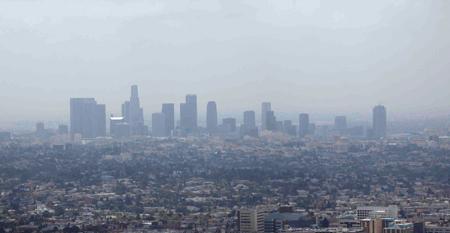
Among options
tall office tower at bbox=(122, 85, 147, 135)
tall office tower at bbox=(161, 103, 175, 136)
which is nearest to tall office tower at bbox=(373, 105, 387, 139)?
tall office tower at bbox=(161, 103, 175, 136)

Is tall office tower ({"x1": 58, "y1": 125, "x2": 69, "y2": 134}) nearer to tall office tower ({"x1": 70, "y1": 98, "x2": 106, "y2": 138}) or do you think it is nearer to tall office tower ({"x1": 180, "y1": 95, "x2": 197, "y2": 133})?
Result: tall office tower ({"x1": 70, "y1": 98, "x2": 106, "y2": 138})

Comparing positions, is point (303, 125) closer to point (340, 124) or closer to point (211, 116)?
point (340, 124)

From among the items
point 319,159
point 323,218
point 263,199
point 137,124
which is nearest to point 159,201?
point 263,199

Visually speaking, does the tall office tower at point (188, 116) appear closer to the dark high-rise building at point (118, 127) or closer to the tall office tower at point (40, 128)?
the dark high-rise building at point (118, 127)

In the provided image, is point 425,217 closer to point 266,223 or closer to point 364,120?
point 266,223

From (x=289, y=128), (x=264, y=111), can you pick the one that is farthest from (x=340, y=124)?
(x=289, y=128)

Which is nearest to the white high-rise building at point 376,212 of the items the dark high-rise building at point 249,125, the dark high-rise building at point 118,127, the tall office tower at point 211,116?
the tall office tower at point 211,116
